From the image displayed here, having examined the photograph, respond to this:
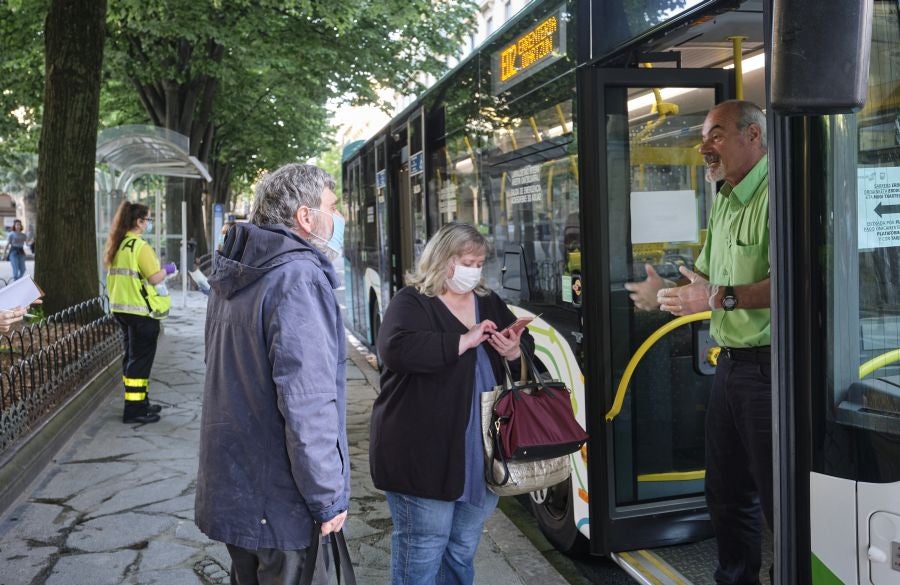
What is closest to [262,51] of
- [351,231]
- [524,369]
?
[351,231]

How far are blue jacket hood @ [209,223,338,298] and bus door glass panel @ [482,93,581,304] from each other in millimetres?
1667

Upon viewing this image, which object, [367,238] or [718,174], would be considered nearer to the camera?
[718,174]

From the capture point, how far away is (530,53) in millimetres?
4480

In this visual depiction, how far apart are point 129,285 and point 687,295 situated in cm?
519

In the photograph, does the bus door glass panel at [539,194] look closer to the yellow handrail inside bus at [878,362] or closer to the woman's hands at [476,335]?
the woman's hands at [476,335]

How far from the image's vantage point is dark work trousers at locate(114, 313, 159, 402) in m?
7.33

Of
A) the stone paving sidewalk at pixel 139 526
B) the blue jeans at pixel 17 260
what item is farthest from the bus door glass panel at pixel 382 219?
the blue jeans at pixel 17 260

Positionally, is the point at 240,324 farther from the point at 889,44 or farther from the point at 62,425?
the point at 62,425

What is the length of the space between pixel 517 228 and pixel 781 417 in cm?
248

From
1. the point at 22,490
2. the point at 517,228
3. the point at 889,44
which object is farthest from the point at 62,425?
the point at 889,44

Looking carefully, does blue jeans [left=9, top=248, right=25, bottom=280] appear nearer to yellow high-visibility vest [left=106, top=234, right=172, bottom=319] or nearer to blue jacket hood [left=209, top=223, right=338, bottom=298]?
yellow high-visibility vest [left=106, top=234, right=172, bottom=319]

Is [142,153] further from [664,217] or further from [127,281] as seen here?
[664,217]

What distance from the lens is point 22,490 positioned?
5.54 meters

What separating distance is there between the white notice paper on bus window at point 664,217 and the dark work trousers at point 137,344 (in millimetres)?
4740
